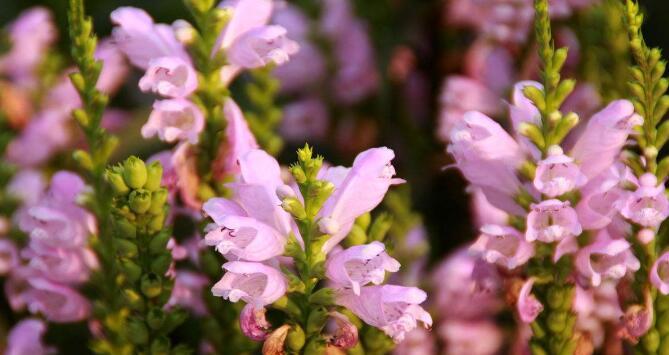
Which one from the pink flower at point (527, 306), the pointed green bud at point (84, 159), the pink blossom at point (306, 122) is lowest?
the pink blossom at point (306, 122)

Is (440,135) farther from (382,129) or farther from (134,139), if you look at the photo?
(134,139)

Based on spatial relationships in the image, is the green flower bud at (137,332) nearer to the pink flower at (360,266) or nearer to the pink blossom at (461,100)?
the pink flower at (360,266)

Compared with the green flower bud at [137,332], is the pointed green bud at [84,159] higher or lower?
higher

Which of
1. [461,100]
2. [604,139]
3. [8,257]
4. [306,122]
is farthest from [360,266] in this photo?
[306,122]

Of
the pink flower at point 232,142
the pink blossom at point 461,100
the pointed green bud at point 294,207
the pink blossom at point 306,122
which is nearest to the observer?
the pointed green bud at point 294,207

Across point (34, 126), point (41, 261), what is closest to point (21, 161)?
point (34, 126)

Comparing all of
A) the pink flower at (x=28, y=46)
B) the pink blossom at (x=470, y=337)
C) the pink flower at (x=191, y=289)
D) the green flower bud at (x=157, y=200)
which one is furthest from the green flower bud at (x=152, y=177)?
the pink flower at (x=28, y=46)
